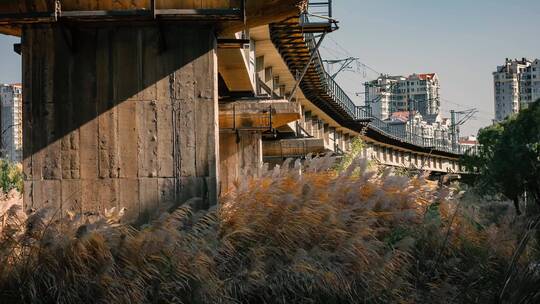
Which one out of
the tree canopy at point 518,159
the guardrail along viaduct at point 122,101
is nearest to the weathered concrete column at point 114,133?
the guardrail along viaduct at point 122,101

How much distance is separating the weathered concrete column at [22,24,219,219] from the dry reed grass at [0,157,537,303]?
31.3 inches

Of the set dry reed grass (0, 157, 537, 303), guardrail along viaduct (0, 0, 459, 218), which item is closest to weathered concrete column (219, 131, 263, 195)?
dry reed grass (0, 157, 537, 303)

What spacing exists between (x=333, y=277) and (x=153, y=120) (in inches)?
190

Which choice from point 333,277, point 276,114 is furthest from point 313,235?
point 276,114

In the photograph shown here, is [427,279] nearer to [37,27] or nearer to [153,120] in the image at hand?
[153,120]

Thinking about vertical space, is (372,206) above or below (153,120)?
below

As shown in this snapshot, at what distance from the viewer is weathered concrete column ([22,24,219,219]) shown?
16.0m

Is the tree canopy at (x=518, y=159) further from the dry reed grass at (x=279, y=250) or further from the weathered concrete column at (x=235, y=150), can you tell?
the dry reed grass at (x=279, y=250)

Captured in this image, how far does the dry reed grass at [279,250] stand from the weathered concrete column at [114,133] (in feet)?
2.61

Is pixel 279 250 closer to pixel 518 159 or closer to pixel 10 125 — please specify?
pixel 10 125

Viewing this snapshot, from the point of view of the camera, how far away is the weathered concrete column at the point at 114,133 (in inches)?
631

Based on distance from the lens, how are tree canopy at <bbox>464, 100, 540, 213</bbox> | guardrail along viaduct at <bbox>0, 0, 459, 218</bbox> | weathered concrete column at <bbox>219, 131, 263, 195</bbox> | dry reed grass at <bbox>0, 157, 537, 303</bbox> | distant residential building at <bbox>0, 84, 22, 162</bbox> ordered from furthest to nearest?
tree canopy at <bbox>464, 100, 540, 213</bbox> → weathered concrete column at <bbox>219, 131, 263, 195</bbox> → distant residential building at <bbox>0, 84, 22, 162</bbox> → guardrail along viaduct at <bbox>0, 0, 459, 218</bbox> → dry reed grass at <bbox>0, 157, 537, 303</bbox>

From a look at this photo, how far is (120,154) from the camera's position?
52.6 ft

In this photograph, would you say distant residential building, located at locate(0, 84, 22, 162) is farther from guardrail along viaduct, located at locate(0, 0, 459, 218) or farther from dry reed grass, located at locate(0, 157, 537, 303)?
dry reed grass, located at locate(0, 157, 537, 303)
